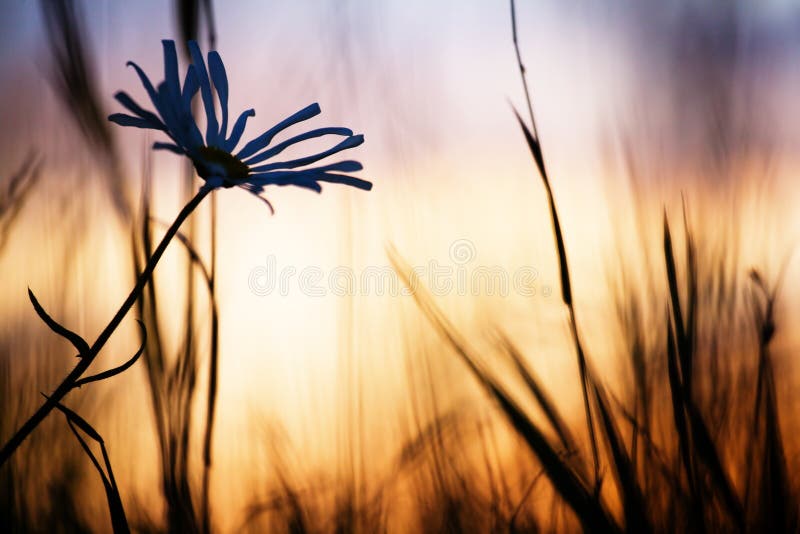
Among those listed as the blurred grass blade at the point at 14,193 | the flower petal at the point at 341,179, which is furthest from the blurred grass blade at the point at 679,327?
the blurred grass blade at the point at 14,193

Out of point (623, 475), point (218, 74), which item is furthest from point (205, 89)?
point (623, 475)

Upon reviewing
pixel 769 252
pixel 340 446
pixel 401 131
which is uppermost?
pixel 401 131

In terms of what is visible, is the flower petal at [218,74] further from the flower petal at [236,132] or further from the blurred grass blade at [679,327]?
the blurred grass blade at [679,327]

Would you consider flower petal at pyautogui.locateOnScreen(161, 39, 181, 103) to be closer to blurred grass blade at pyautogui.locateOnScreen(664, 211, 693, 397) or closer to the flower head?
the flower head

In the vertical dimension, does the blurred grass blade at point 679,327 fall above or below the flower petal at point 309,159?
below

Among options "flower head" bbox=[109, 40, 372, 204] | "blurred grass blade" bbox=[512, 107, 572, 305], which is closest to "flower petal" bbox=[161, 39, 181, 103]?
"flower head" bbox=[109, 40, 372, 204]

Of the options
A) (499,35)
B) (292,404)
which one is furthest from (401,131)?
(292,404)

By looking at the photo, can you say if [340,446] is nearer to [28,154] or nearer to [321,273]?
[321,273]

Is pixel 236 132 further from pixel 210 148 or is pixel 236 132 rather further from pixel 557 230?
pixel 557 230
